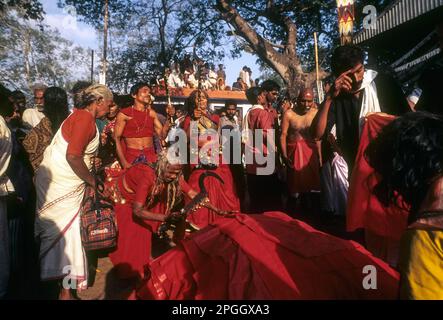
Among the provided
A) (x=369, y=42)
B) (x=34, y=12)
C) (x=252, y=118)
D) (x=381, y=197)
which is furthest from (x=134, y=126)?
(x=369, y=42)

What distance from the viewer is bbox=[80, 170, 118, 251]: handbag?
3.23m

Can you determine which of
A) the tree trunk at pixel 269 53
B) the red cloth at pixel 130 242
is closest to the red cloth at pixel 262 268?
the red cloth at pixel 130 242

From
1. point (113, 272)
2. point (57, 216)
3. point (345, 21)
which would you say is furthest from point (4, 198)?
point (345, 21)

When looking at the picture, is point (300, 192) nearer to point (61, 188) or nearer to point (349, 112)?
point (349, 112)

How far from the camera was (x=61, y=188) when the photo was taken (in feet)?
10.4

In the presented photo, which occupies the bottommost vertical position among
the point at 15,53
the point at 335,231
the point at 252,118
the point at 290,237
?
the point at 335,231

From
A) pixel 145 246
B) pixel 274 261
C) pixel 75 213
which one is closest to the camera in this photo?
pixel 274 261

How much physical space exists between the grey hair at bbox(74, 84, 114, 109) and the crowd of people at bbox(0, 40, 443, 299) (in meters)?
0.01

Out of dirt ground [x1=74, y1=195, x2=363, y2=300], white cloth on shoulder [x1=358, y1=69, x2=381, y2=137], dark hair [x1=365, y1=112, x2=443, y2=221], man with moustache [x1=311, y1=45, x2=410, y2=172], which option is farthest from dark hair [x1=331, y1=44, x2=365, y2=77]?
dirt ground [x1=74, y1=195, x2=363, y2=300]

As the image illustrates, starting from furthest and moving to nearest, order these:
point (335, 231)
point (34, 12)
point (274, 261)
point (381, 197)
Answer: point (34, 12) → point (335, 231) → point (274, 261) → point (381, 197)

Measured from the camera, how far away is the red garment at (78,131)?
3.08 m

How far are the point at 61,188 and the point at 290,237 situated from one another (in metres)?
2.02

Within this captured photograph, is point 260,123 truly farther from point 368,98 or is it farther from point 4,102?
point 4,102

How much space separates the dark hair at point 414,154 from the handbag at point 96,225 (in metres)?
2.47
